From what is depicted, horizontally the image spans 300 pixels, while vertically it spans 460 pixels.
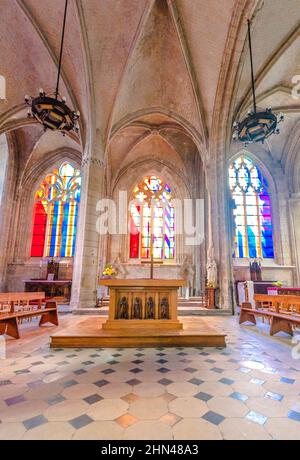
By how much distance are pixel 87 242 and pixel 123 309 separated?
521 cm

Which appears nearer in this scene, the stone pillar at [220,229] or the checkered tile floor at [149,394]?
the checkered tile floor at [149,394]

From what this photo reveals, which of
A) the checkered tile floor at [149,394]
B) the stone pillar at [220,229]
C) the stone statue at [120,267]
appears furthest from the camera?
the stone statue at [120,267]

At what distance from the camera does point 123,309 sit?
5.40 meters

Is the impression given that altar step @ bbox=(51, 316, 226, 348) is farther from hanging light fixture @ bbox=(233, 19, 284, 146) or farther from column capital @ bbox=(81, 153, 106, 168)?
column capital @ bbox=(81, 153, 106, 168)

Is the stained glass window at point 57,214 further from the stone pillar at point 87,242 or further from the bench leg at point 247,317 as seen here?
the bench leg at point 247,317

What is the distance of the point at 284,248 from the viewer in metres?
14.3

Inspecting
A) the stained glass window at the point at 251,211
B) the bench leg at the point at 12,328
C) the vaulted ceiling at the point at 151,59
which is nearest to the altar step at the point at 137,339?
the bench leg at the point at 12,328

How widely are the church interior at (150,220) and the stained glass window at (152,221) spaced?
0.45ft

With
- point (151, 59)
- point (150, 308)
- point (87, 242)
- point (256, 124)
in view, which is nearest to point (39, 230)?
point (87, 242)

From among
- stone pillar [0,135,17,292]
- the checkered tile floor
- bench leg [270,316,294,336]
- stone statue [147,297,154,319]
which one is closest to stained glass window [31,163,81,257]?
stone pillar [0,135,17,292]

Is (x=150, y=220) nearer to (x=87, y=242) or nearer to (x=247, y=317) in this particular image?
(x=87, y=242)

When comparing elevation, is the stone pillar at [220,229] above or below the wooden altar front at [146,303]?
above

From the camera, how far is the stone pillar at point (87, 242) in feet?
31.4

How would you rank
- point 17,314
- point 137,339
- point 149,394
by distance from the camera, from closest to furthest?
1. point 149,394
2. point 137,339
3. point 17,314
